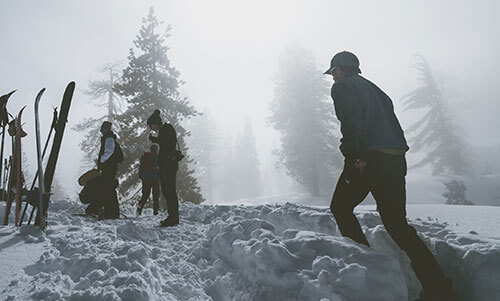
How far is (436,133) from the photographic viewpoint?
2850 cm

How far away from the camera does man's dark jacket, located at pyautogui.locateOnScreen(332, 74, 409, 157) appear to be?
236 cm

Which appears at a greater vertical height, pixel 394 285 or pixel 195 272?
pixel 394 285

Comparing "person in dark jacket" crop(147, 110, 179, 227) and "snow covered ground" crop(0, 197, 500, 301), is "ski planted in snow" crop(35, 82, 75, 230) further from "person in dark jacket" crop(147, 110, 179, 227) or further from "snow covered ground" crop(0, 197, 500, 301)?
"person in dark jacket" crop(147, 110, 179, 227)

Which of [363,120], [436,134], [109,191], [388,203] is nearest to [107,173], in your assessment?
[109,191]

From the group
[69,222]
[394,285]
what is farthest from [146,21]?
[394,285]

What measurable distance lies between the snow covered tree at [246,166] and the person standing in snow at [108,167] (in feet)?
138

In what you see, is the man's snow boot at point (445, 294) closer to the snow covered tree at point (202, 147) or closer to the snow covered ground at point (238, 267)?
the snow covered ground at point (238, 267)

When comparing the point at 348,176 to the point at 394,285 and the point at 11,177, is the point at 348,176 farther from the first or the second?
the point at 11,177

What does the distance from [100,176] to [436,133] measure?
32.2m

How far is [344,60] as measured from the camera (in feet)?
9.06

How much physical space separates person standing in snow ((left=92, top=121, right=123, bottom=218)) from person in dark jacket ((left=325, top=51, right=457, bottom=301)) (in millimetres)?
4875

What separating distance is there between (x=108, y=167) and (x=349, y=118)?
207 inches

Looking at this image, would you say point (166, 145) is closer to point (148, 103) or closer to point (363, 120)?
point (363, 120)

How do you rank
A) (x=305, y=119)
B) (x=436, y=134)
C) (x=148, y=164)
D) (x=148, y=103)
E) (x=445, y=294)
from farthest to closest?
(x=436, y=134) < (x=305, y=119) < (x=148, y=103) < (x=148, y=164) < (x=445, y=294)
